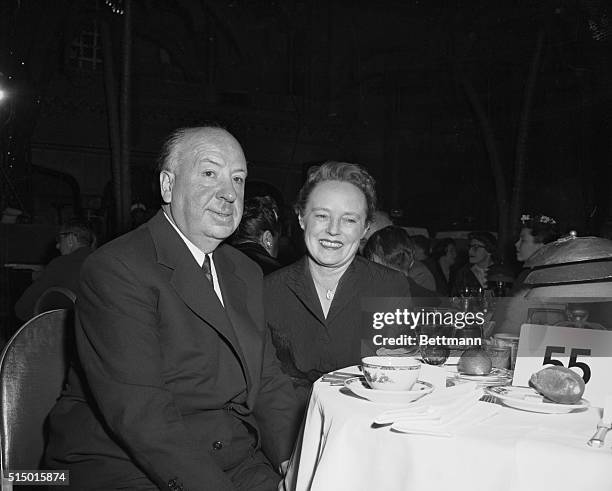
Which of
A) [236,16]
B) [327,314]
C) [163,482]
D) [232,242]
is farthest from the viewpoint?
[236,16]

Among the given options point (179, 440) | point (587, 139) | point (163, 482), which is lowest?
point (163, 482)

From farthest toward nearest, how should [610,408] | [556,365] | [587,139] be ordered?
[587,139] → [556,365] → [610,408]

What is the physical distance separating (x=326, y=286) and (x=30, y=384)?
1.27 metres

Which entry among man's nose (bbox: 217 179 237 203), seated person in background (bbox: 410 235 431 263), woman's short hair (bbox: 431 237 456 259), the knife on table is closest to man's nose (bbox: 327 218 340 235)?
man's nose (bbox: 217 179 237 203)

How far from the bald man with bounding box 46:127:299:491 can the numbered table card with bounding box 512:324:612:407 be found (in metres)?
0.84

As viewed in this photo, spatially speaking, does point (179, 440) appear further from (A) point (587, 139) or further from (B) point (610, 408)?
(A) point (587, 139)

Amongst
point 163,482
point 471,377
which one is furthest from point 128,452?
point 471,377

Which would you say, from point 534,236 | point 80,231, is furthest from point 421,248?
point 80,231

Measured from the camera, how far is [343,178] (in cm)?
270

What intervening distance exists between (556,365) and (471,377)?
27 cm

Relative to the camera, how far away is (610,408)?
1.29 m

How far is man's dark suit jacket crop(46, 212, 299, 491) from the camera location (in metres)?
1.65

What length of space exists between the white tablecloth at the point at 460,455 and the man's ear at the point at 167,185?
3.01 ft

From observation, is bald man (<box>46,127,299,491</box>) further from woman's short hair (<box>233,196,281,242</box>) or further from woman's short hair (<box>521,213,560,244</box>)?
woman's short hair (<box>521,213,560,244</box>)
